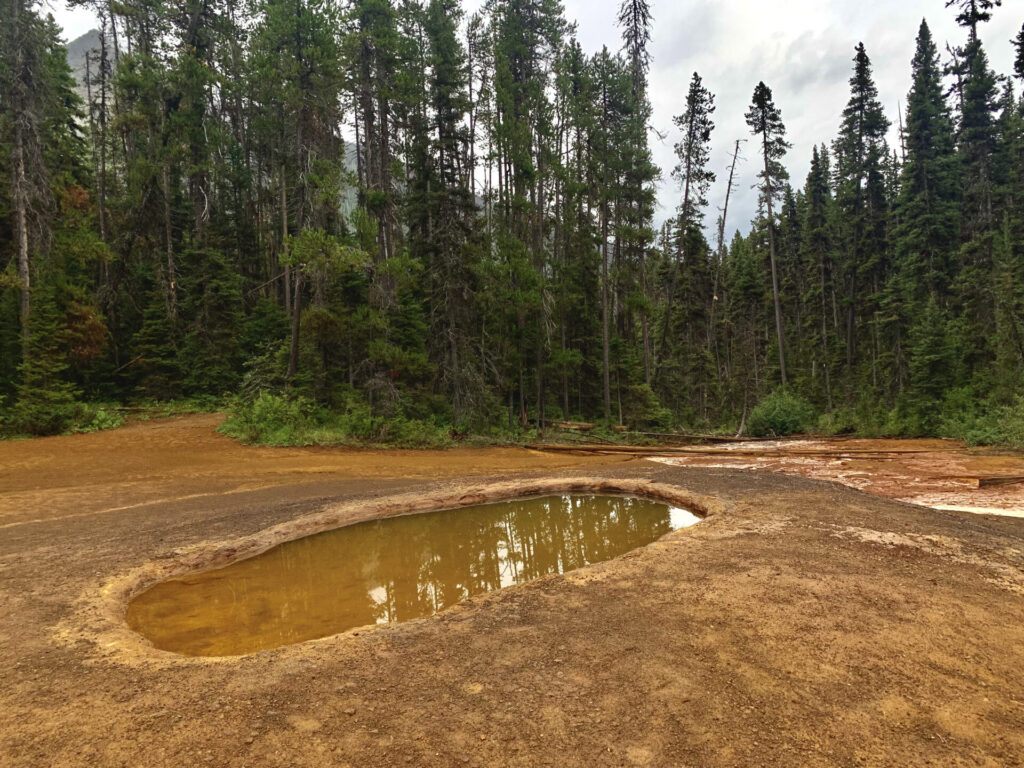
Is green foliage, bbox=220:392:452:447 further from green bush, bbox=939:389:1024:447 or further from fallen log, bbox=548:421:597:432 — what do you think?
green bush, bbox=939:389:1024:447

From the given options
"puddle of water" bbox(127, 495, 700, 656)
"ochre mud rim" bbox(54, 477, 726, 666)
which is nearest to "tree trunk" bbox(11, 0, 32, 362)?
"ochre mud rim" bbox(54, 477, 726, 666)

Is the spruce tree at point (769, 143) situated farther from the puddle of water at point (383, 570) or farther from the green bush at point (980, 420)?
the puddle of water at point (383, 570)

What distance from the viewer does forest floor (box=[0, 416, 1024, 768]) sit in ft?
9.14

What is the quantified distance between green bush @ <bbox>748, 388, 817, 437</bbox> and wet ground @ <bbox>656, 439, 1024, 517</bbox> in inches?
153

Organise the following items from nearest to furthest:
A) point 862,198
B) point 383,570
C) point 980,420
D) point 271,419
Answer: point 383,570
point 980,420
point 271,419
point 862,198

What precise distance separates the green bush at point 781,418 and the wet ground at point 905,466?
3.89 m

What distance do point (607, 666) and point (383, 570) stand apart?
405cm

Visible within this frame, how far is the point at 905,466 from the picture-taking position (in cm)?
1212

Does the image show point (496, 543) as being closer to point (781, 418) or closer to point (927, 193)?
point (781, 418)

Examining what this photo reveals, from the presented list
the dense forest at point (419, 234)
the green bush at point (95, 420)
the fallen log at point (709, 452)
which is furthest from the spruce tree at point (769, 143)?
the green bush at point (95, 420)

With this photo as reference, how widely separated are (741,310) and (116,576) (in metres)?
50.3

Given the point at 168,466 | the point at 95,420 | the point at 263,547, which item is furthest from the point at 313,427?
the point at 263,547

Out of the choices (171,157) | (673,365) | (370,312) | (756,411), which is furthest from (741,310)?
(171,157)

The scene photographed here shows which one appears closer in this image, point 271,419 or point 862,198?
point 271,419
